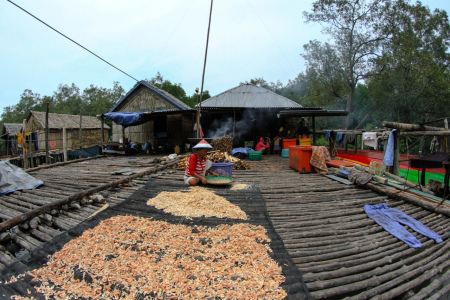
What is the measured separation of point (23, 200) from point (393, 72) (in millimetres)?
19726

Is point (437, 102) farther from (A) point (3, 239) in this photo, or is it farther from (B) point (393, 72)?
(A) point (3, 239)

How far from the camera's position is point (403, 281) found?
6.77 feet

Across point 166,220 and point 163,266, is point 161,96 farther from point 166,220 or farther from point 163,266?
point 163,266

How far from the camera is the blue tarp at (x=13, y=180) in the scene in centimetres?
458

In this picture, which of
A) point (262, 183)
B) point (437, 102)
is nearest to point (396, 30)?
point (437, 102)

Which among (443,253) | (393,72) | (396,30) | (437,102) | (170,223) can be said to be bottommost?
(443,253)

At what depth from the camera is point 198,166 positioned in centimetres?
475

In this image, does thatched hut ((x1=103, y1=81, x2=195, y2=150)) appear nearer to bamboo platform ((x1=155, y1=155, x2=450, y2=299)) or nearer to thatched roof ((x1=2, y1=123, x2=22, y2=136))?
bamboo platform ((x1=155, y1=155, x2=450, y2=299))

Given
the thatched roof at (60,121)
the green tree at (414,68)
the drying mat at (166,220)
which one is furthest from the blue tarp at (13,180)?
the green tree at (414,68)

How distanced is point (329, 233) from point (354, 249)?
0.38 m

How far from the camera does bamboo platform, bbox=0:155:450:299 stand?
6.59 feet

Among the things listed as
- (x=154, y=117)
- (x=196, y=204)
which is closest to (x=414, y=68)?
(x=154, y=117)

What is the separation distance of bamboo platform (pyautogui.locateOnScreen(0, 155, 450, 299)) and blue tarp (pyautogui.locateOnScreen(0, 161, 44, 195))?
242mm

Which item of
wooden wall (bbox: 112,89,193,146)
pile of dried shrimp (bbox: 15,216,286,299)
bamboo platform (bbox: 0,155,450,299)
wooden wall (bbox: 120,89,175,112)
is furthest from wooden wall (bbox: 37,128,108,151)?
pile of dried shrimp (bbox: 15,216,286,299)
